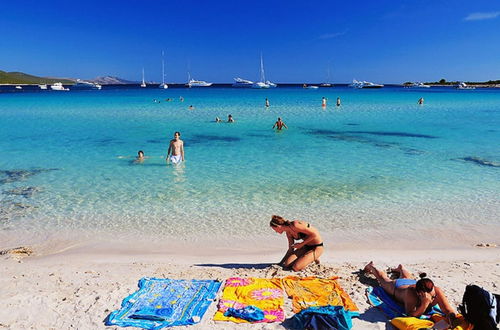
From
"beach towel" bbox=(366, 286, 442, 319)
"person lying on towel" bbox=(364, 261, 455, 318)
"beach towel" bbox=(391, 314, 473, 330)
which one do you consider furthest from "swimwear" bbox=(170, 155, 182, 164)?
"beach towel" bbox=(391, 314, 473, 330)

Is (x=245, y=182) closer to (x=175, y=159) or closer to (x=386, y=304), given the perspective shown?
(x=175, y=159)

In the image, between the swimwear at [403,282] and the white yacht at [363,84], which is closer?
the swimwear at [403,282]

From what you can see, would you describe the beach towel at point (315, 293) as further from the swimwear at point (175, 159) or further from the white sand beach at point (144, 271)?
the swimwear at point (175, 159)

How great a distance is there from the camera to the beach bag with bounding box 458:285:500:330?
457 centimetres

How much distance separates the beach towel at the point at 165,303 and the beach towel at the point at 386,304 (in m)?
2.34

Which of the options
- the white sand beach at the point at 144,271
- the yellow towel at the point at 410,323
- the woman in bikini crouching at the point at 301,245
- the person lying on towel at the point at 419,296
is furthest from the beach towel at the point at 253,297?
the person lying on towel at the point at 419,296

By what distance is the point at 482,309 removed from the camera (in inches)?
181

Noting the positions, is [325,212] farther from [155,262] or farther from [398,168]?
[398,168]

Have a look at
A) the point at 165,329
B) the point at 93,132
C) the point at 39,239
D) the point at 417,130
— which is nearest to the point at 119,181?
the point at 39,239

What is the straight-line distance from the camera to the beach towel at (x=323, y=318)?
5.04 meters

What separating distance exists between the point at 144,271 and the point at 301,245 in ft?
9.18

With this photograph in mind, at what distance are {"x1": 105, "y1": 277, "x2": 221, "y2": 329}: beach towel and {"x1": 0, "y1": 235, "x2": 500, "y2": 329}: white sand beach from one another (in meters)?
0.16

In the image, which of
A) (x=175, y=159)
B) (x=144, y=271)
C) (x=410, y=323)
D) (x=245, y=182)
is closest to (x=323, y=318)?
(x=410, y=323)

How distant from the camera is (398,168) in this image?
598 inches
